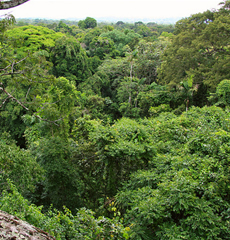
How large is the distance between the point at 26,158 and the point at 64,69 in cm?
1211

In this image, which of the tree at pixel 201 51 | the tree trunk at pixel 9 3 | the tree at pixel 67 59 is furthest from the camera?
the tree at pixel 67 59

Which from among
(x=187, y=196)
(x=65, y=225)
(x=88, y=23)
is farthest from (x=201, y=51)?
(x=88, y=23)

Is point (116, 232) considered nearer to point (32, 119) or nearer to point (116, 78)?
point (32, 119)

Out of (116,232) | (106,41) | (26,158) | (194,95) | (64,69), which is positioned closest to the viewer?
(116,232)

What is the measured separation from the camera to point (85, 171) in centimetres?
630

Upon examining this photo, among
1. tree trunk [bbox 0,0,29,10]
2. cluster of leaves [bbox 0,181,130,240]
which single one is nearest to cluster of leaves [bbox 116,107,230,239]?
cluster of leaves [bbox 0,181,130,240]

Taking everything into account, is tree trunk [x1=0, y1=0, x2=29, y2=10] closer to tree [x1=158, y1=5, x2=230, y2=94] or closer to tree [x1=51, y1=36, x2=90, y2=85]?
tree [x1=158, y1=5, x2=230, y2=94]

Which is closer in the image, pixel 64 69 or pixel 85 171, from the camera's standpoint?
pixel 85 171

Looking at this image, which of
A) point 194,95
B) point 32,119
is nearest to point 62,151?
point 32,119

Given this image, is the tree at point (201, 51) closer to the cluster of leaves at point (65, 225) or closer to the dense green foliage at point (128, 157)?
the dense green foliage at point (128, 157)

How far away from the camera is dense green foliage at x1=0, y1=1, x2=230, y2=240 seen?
9.73 feet

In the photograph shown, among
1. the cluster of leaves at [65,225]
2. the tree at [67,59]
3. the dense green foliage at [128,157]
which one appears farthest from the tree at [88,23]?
the cluster of leaves at [65,225]

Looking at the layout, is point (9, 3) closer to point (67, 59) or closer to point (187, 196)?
point (187, 196)

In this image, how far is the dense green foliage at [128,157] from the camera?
2.96m
